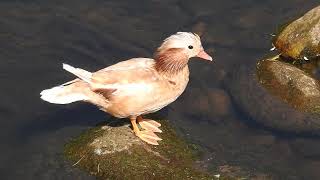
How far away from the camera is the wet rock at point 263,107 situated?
8.17 meters

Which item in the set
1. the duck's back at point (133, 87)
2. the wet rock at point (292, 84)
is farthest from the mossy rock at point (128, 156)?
the wet rock at point (292, 84)

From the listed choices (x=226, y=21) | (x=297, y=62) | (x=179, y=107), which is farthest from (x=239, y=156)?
(x=226, y=21)

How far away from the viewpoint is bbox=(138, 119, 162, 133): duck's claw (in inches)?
303

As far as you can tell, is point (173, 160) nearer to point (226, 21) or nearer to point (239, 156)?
point (239, 156)

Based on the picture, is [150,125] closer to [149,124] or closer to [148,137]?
[149,124]

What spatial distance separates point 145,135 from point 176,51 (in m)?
1.12

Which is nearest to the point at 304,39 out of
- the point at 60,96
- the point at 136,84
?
the point at 136,84

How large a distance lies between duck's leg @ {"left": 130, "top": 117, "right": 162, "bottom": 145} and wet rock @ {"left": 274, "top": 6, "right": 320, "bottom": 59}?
3.17m

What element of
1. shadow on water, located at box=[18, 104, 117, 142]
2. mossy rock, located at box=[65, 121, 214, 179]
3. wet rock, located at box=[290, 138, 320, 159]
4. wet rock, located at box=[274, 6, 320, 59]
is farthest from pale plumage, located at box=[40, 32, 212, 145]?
wet rock, located at box=[274, 6, 320, 59]

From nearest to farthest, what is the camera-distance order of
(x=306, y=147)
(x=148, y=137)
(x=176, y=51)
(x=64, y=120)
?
(x=176, y=51) < (x=148, y=137) < (x=306, y=147) < (x=64, y=120)

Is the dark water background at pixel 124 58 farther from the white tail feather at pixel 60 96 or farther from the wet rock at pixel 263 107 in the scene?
the white tail feather at pixel 60 96

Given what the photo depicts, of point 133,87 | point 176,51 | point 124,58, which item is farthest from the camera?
point 124,58

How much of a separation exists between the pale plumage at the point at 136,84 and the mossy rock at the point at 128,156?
0.21 metres

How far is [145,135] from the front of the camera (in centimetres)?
744
